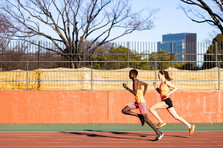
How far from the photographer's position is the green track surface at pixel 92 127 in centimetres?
1388

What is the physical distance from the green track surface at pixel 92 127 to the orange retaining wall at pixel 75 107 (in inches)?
18.3

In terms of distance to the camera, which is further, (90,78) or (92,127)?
(90,78)

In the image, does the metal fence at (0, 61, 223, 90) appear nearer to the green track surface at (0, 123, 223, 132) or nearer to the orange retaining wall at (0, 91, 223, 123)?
the orange retaining wall at (0, 91, 223, 123)

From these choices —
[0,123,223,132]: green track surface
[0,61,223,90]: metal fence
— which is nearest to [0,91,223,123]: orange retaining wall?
[0,123,223,132]: green track surface

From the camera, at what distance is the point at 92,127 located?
14.7m

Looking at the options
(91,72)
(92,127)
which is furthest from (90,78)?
(92,127)

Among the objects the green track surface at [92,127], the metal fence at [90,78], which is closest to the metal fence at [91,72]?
the metal fence at [90,78]

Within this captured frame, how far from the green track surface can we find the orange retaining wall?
0.46m

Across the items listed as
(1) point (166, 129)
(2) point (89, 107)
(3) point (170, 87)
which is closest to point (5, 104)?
(2) point (89, 107)

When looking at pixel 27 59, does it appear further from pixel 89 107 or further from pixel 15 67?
pixel 89 107

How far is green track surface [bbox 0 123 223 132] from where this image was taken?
45.5ft

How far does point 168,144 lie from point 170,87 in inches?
68.7

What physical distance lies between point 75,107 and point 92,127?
57.6 inches

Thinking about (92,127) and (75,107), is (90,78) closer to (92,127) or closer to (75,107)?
(75,107)
